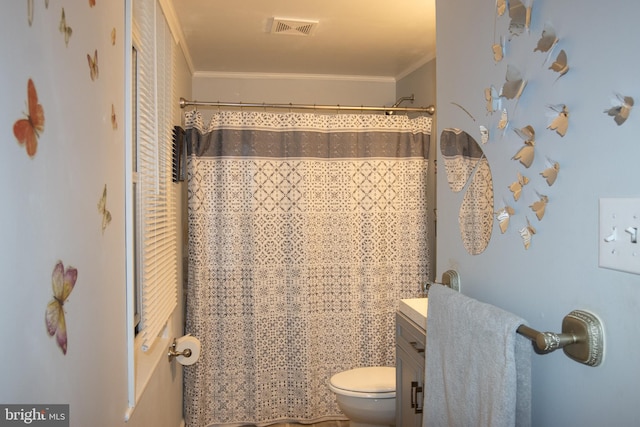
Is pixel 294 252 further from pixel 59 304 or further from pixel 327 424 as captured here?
pixel 59 304

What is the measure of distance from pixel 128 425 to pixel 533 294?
1.22 metres

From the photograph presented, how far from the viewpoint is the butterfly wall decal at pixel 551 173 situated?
913mm

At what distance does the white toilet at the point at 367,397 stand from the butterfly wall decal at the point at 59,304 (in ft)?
5.89

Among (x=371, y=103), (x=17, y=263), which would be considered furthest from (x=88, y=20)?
(x=371, y=103)

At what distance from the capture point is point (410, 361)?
161 centimetres

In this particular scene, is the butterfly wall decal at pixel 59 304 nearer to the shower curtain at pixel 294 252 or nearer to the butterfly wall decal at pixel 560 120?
the butterfly wall decal at pixel 560 120

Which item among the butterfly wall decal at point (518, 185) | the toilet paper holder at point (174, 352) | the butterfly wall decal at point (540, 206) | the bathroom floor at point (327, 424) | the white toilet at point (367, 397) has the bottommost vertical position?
the bathroom floor at point (327, 424)

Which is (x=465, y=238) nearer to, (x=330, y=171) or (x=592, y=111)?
(x=592, y=111)

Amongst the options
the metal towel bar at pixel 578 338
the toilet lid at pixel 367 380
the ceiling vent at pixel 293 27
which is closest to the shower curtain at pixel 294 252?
the toilet lid at pixel 367 380

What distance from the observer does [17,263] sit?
0.68m

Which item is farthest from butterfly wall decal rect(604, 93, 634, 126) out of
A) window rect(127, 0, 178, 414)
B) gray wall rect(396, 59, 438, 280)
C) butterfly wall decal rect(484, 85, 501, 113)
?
gray wall rect(396, 59, 438, 280)

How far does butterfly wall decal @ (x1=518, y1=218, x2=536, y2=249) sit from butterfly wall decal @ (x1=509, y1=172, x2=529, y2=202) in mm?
75

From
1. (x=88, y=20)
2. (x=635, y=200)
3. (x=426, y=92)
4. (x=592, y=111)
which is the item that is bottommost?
(x=635, y=200)

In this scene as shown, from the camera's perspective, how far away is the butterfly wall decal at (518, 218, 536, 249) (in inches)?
39.3
